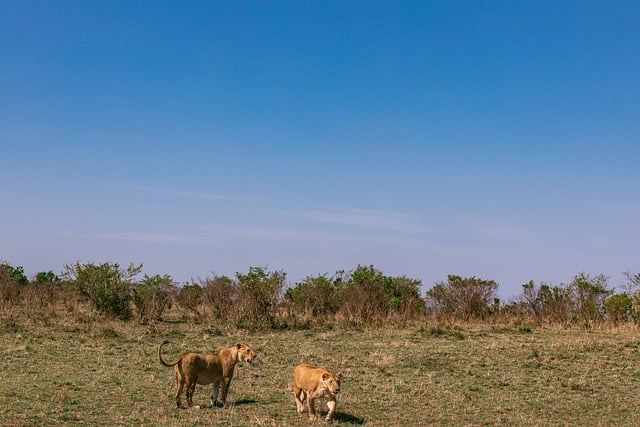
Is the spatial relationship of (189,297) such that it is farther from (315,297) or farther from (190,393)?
(190,393)

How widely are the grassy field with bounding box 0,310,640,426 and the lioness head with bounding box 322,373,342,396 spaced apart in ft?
2.24

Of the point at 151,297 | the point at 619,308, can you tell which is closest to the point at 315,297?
the point at 151,297

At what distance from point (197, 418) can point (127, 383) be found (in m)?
3.88

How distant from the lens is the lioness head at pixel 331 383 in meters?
11.1

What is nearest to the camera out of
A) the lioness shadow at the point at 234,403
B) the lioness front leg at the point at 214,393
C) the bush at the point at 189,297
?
the lioness shadow at the point at 234,403

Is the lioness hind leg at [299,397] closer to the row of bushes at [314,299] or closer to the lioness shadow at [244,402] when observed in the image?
the lioness shadow at [244,402]

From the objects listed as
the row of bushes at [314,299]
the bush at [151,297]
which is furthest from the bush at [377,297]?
the bush at [151,297]

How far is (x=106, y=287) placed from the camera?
28.6 m

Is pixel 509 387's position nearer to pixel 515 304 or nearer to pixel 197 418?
pixel 197 418

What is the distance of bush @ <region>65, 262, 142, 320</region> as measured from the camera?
28.2 m

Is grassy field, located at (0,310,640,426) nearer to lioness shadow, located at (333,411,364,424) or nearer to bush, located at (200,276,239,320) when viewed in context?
lioness shadow, located at (333,411,364,424)

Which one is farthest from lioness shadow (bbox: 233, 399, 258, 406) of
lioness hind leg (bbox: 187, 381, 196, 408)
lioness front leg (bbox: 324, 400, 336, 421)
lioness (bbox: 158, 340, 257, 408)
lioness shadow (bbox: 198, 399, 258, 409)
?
lioness front leg (bbox: 324, 400, 336, 421)

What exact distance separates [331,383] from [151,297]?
18.7m

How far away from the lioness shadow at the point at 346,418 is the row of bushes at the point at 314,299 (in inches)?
567
